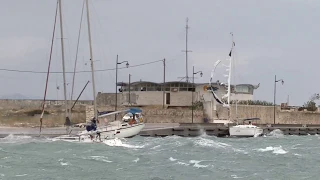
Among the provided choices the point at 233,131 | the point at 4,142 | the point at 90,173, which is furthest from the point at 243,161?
the point at 233,131

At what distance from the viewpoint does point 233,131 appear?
6438 cm

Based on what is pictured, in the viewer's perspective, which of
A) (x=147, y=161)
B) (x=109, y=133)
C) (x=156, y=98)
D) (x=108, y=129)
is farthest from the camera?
(x=156, y=98)

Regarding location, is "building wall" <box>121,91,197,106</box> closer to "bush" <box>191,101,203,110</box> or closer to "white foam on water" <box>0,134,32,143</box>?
"bush" <box>191,101,203,110</box>

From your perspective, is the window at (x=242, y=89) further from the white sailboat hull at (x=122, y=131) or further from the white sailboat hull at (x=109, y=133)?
the white sailboat hull at (x=109, y=133)

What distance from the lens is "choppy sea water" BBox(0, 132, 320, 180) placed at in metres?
29.1

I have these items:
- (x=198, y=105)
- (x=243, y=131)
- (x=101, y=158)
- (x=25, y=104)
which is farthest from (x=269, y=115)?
(x=101, y=158)

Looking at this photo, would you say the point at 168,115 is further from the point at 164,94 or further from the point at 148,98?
the point at 148,98

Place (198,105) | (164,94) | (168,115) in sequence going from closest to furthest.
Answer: (168,115) < (198,105) < (164,94)

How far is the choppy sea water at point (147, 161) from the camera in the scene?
2908cm

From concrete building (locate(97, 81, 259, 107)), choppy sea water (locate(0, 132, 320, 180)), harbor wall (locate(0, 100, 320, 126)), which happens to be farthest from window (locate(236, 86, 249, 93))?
choppy sea water (locate(0, 132, 320, 180))

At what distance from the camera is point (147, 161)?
3500 centimetres

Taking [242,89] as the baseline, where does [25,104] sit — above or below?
below

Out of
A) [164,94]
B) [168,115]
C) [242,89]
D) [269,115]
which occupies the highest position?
[242,89]

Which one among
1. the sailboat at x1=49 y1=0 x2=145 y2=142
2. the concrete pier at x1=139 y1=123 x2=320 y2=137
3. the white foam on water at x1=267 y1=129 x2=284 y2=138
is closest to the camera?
the sailboat at x1=49 y1=0 x2=145 y2=142
